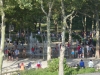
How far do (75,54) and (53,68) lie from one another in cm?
1007

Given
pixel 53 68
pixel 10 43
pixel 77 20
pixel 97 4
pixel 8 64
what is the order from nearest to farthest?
pixel 53 68 → pixel 8 64 → pixel 97 4 → pixel 10 43 → pixel 77 20

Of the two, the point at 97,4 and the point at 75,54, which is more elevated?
the point at 97,4

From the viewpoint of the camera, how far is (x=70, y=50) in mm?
33219

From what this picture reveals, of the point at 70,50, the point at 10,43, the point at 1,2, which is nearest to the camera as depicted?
the point at 1,2

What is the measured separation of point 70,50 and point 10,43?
10.9 metres

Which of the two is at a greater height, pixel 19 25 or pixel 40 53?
pixel 19 25

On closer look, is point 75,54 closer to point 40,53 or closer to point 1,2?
point 40,53

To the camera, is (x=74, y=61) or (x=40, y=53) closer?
(x=74, y=61)

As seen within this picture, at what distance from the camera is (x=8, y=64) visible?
27656 mm

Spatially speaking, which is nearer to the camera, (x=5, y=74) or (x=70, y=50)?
(x=5, y=74)

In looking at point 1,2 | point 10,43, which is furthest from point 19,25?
point 1,2

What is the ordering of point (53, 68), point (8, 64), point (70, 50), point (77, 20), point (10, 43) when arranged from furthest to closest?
point (77, 20) → point (10, 43) → point (70, 50) → point (8, 64) → point (53, 68)

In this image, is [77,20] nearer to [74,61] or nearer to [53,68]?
[74,61]

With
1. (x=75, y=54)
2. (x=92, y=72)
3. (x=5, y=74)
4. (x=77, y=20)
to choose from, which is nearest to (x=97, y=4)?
(x=75, y=54)
